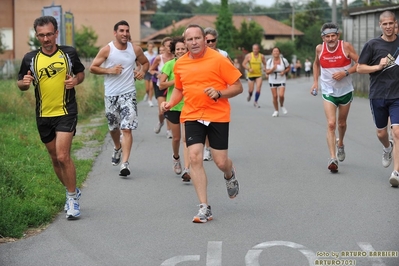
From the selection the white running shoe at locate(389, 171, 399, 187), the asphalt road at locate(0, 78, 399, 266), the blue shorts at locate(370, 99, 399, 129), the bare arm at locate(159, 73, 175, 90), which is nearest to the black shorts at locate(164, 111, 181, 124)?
the bare arm at locate(159, 73, 175, 90)

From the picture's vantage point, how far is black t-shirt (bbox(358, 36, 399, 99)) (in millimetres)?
9578

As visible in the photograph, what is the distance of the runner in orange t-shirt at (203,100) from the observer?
7688 mm

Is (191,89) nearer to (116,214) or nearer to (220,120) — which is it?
(220,120)

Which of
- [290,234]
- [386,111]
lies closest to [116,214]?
[290,234]

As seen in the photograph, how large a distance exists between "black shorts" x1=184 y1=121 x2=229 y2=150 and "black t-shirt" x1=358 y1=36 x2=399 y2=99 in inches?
108

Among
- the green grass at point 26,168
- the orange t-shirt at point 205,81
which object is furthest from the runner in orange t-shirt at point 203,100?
the green grass at point 26,168

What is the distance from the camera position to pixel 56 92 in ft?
26.2

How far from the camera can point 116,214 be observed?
323 inches

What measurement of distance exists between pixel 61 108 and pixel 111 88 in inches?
104

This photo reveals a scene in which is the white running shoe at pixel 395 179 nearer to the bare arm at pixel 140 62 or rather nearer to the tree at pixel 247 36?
the bare arm at pixel 140 62

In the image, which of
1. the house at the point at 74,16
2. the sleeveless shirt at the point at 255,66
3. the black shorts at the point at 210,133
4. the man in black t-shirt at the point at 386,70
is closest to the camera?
the black shorts at the point at 210,133

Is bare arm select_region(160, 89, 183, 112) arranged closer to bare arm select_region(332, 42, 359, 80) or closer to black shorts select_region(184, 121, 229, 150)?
black shorts select_region(184, 121, 229, 150)

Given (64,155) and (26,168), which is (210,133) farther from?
(26,168)

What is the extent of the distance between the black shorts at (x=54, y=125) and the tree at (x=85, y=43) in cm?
5341
